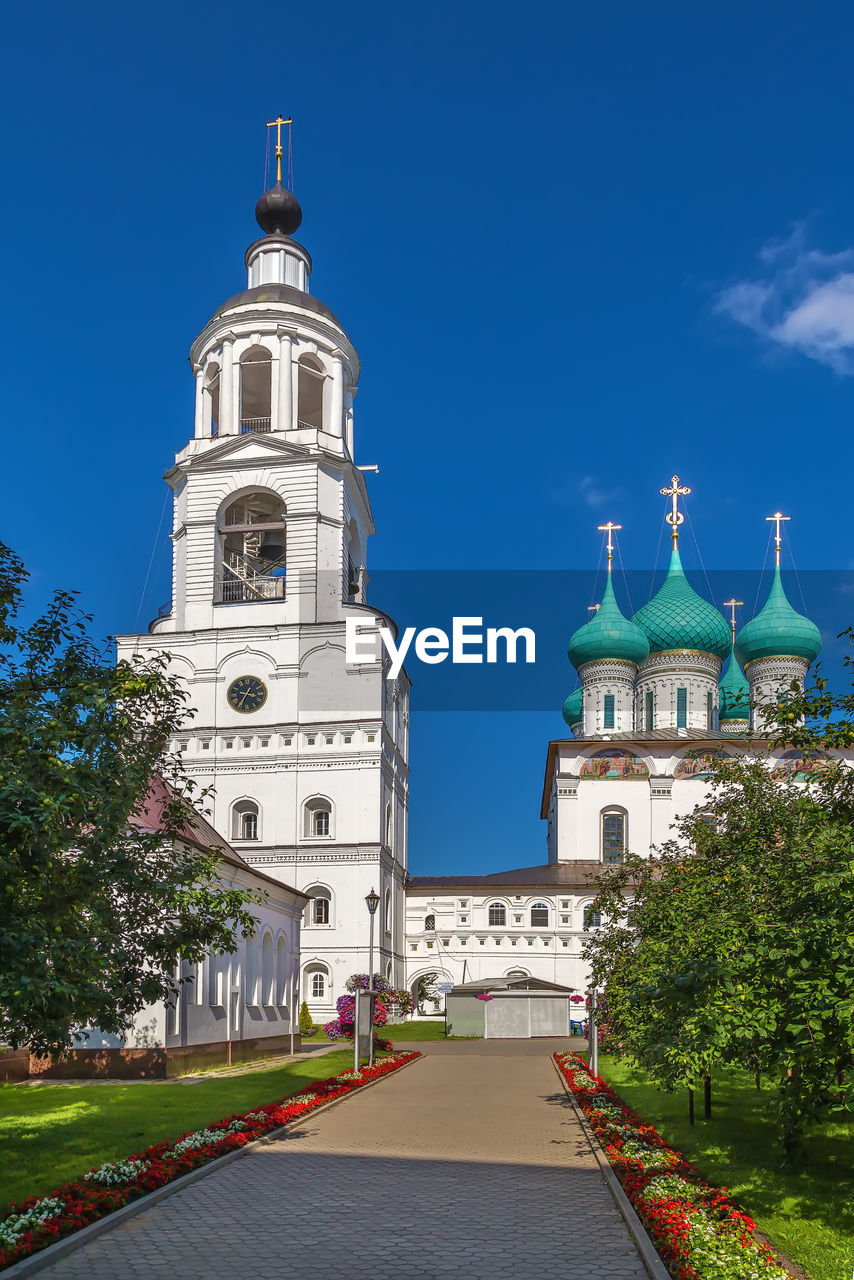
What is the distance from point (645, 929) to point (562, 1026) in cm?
2861

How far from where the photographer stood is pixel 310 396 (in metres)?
53.4

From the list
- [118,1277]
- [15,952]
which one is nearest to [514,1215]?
[118,1277]

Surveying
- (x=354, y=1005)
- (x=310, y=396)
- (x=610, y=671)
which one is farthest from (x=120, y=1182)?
(x=610, y=671)

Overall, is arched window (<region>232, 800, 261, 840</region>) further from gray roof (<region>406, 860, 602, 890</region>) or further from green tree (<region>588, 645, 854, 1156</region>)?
green tree (<region>588, 645, 854, 1156</region>)

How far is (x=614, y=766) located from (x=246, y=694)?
19234mm

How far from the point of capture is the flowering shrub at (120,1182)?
9.21 m

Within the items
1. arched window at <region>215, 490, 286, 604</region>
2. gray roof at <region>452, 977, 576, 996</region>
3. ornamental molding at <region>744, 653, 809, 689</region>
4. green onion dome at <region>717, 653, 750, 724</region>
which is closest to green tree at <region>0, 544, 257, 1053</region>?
gray roof at <region>452, 977, 576, 996</region>

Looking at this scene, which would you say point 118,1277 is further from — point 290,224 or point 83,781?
point 290,224

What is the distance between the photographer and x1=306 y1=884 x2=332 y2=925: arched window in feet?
150

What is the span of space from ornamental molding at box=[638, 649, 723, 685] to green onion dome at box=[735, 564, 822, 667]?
192 cm

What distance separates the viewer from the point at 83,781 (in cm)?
1038

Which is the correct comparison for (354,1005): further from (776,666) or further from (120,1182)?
(776,666)

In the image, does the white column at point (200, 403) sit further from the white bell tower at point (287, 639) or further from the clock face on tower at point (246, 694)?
the clock face on tower at point (246, 694)

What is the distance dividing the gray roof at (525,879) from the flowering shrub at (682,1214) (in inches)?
1563
